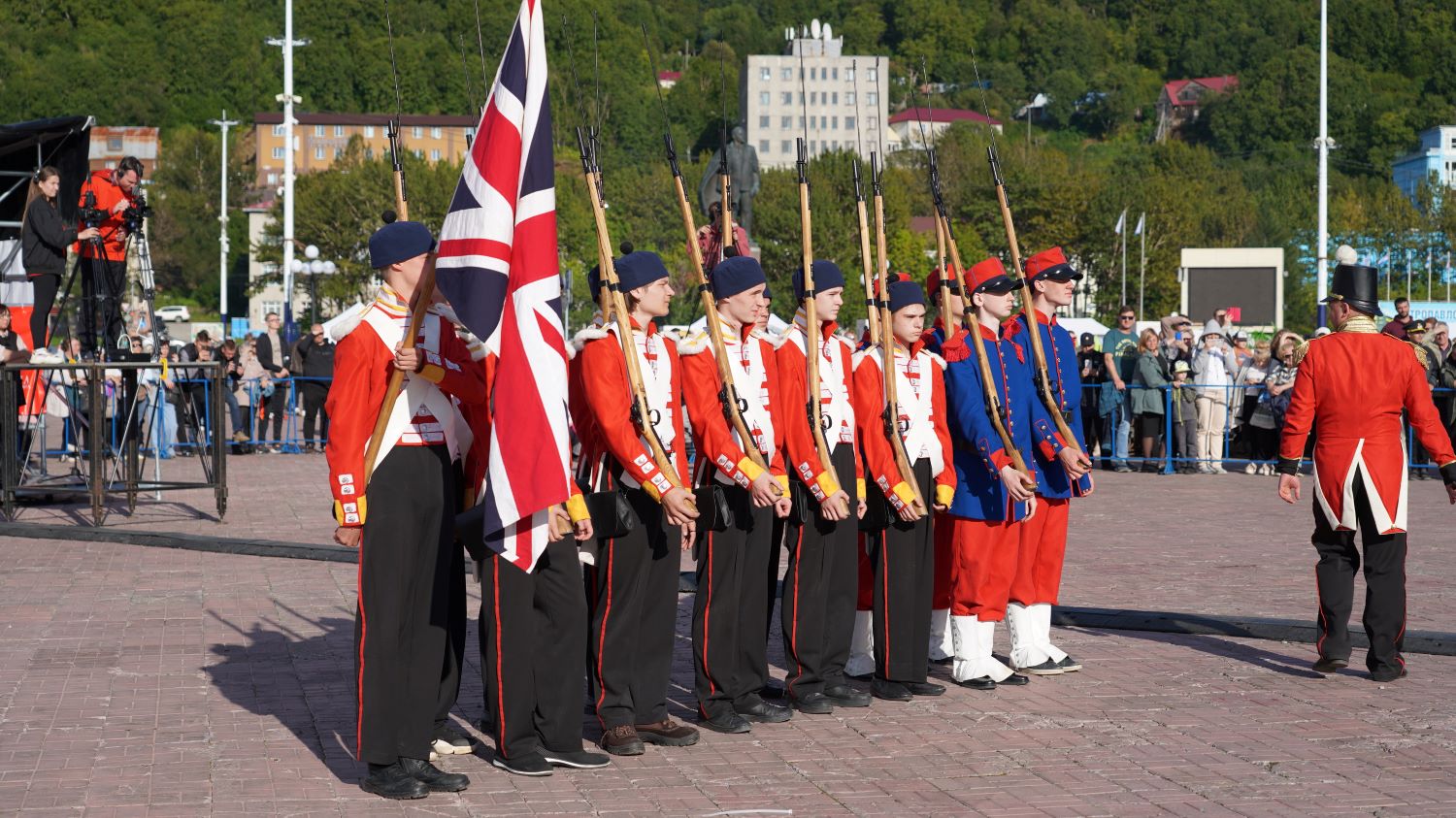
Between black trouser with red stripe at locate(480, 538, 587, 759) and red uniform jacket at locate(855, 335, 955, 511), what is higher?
red uniform jacket at locate(855, 335, 955, 511)

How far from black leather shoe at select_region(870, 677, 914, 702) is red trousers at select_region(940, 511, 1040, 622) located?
1.79 feet

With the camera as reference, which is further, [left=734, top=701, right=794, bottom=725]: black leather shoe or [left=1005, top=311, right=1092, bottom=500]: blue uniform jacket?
[left=1005, top=311, right=1092, bottom=500]: blue uniform jacket

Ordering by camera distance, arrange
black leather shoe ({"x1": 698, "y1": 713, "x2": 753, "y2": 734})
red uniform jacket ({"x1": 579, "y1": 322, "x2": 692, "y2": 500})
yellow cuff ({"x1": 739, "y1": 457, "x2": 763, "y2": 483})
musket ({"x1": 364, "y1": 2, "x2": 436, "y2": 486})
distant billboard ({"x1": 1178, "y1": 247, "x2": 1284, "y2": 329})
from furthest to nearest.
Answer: distant billboard ({"x1": 1178, "y1": 247, "x2": 1284, "y2": 329}) < black leather shoe ({"x1": 698, "y1": 713, "x2": 753, "y2": 734}) < yellow cuff ({"x1": 739, "y1": 457, "x2": 763, "y2": 483}) < red uniform jacket ({"x1": 579, "y1": 322, "x2": 692, "y2": 500}) < musket ({"x1": 364, "y1": 2, "x2": 436, "y2": 486})

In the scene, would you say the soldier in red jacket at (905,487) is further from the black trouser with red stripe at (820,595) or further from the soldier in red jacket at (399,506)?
the soldier in red jacket at (399,506)

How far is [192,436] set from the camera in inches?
957

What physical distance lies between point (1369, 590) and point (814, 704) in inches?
113

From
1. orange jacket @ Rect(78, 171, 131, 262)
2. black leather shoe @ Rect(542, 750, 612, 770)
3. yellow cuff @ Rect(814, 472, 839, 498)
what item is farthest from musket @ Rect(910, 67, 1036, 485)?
orange jacket @ Rect(78, 171, 131, 262)

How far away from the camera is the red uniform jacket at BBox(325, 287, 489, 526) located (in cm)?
637

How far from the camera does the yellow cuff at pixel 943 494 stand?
27.5 feet

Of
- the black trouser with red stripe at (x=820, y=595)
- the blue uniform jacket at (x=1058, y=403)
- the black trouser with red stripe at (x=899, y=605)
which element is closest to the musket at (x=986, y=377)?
the blue uniform jacket at (x=1058, y=403)

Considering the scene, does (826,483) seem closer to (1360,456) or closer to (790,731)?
(790,731)

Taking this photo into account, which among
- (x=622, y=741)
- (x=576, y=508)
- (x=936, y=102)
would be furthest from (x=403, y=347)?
(x=936, y=102)

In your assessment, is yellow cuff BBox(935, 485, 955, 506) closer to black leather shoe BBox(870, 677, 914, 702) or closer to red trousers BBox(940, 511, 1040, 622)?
red trousers BBox(940, 511, 1040, 622)

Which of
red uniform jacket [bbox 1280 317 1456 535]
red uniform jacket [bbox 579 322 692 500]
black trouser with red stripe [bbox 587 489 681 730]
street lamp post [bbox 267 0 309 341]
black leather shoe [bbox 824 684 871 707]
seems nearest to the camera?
red uniform jacket [bbox 579 322 692 500]
